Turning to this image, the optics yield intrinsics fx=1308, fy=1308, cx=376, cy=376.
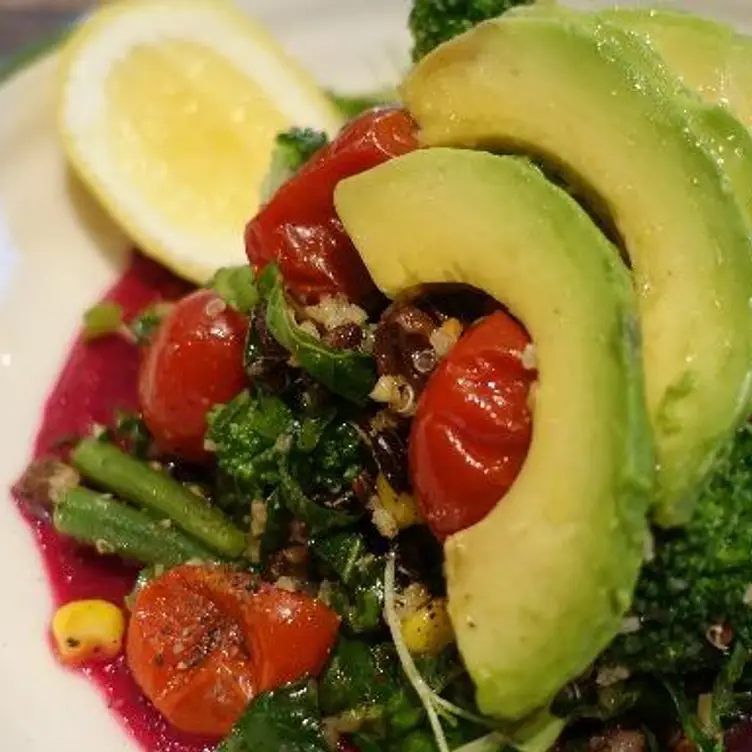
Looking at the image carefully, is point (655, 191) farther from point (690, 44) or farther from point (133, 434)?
point (133, 434)

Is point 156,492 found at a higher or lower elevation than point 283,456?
lower

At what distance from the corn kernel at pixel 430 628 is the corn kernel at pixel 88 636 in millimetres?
693

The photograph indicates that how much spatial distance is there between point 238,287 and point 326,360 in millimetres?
578

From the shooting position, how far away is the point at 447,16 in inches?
121

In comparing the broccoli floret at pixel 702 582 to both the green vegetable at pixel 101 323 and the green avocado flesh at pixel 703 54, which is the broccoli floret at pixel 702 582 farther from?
the green vegetable at pixel 101 323

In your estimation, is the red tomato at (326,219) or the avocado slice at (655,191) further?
the red tomato at (326,219)

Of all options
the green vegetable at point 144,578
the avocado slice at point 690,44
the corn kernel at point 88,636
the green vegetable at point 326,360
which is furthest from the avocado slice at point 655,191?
the corn kernel at point 88,636

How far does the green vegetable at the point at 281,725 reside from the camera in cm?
246

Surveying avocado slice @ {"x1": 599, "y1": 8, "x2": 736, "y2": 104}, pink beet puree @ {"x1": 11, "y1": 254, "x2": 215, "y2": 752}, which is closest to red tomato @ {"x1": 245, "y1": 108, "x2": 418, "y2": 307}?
avocado slice @ {"x1": 599, "y1": 8, "x2": 736, "y2": 104}

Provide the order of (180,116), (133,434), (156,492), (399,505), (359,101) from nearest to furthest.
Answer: (399,505) < (156,492) < (133,434) < (180,116) < (359,101)

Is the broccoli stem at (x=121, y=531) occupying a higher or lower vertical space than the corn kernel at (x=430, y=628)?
lower

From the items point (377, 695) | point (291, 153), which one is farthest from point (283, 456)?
point (291, 153)

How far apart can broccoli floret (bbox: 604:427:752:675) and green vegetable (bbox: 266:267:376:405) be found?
25.3 inches

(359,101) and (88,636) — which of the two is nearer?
(88,636)
